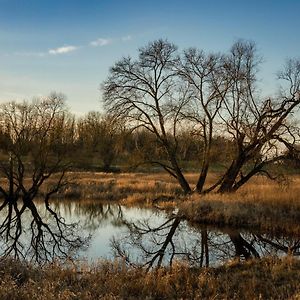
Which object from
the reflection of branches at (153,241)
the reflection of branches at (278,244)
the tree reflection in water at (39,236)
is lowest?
the tree reflection in water at (39,236)

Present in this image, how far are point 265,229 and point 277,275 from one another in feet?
27.9

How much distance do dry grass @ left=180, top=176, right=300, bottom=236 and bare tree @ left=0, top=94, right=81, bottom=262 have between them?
20.4ft

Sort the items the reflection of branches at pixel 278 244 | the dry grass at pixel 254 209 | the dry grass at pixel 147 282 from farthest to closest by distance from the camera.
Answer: the dry grass at pixel 254 209 < the reflection of branches at pixel 278 244 < the dry grass at pixel 147 282

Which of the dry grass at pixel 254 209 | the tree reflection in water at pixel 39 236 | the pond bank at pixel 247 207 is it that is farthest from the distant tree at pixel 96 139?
the dry grass at pixel 254 209

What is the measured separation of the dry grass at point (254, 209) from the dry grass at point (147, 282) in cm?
742

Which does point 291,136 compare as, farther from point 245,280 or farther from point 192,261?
point 245,280

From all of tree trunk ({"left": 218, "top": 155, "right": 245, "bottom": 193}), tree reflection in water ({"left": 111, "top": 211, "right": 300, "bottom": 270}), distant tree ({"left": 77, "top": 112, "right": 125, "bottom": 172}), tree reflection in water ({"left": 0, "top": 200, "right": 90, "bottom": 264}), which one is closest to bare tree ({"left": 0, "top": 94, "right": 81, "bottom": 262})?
tree reflection in water ({"left": 0, "top": 200, "right": 90, "bottom": 264})

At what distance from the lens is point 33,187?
97.1ft

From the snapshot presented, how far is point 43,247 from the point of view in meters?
16.2

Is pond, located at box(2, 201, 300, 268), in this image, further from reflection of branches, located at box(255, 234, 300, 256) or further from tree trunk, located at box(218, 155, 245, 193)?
tree trunk, located at box(218, 155, 245, 193)

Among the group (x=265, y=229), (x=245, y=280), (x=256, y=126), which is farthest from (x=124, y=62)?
(x=245, y=280)

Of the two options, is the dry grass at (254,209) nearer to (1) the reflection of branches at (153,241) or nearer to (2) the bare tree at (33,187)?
(1) the reflection of branches at (153,241)

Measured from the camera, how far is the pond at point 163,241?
1358 cm

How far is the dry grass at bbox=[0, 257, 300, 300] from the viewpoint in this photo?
25.4ft
